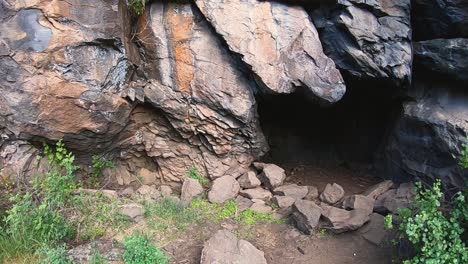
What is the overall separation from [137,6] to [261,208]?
9.66 feet

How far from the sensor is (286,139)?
23.3ft

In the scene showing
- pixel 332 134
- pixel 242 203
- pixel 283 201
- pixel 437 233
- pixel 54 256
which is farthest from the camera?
pixel 332 134

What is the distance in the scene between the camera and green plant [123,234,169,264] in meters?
3.72

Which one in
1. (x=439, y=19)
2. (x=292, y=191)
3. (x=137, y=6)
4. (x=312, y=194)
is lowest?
(x=312, y=194)

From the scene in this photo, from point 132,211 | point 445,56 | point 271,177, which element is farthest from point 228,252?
point 445,56

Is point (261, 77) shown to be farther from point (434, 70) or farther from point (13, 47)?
point (13, 47)

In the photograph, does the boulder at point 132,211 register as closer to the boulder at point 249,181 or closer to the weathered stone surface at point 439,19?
the boulder at point 249,181

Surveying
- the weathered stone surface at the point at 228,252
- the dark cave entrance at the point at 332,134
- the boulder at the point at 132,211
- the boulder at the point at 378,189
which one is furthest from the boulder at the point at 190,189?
the boulder at the point at 378,189

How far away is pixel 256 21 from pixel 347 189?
9.24 ft

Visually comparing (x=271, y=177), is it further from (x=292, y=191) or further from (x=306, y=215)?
(x=306, y=215)

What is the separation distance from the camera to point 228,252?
379 centimetres

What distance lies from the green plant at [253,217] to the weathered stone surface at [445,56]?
2.70 meters

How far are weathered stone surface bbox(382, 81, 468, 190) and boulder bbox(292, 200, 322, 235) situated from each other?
5.36ft

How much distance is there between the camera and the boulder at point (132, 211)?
176 inches
